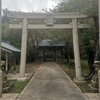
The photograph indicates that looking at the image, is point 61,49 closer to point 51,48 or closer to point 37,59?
point 51,48

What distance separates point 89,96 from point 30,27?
7.38m

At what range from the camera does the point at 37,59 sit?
113 ft

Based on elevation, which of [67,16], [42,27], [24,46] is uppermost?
[67,16]

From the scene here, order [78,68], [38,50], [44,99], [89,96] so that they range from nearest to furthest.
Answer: [44,99]
[89,96]
[78,68]
[38,50]

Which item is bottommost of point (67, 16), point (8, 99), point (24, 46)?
point (8, 99)

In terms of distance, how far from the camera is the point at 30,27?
39.4 feet

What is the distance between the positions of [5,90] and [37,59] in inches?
1044

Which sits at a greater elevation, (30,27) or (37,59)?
(30,27)

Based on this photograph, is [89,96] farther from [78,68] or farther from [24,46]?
[24,46]

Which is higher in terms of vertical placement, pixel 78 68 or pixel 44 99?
pixel 78 68

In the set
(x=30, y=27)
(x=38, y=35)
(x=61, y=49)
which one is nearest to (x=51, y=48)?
(x=61, y=49)

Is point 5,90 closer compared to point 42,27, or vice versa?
point 5,90

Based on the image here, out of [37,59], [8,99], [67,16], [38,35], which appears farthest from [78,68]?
[37,59]

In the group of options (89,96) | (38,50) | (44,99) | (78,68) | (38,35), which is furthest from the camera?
(38,50)
